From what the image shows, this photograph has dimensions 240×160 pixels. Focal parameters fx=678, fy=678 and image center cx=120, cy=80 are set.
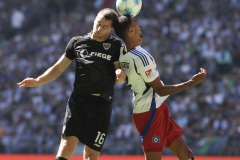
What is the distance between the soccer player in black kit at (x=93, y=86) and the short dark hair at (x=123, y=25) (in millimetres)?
71

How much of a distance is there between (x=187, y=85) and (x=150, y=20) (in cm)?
1308

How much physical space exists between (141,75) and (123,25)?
0.57m

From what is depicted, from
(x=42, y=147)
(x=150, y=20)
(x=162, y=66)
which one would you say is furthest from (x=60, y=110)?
(x=150, y=20)

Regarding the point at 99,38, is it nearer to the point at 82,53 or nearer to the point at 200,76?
the point at 82,53

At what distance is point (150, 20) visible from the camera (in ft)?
64.6

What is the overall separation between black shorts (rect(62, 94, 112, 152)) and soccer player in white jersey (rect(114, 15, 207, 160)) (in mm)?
373

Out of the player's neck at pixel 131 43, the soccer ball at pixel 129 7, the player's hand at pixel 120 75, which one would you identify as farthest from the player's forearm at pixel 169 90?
the soccer ball at pixel 129 7

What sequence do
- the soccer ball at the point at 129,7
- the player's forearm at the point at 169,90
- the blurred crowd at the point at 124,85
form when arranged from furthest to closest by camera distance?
the blurred crowd at the point at 124,85, the soccer ball at the point at 129,7, the player's forearm at the point at 169,90

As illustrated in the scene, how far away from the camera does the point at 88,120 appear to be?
7.07 m

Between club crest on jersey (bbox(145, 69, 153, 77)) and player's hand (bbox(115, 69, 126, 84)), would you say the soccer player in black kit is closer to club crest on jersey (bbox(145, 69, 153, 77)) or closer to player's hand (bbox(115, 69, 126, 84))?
player's hand (bbox(115, 69, 126, 84))

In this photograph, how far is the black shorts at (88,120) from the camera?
703 centimetres

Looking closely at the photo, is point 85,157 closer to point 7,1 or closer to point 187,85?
point 187,85

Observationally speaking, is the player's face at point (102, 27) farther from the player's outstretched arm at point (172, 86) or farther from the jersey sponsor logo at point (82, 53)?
the player's outstretched arm at point (172, 86)

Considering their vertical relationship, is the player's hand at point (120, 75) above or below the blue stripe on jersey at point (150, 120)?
above
